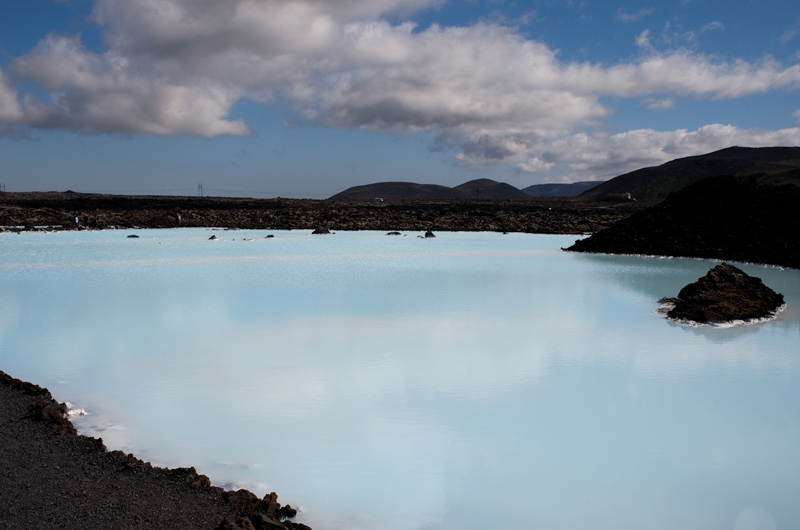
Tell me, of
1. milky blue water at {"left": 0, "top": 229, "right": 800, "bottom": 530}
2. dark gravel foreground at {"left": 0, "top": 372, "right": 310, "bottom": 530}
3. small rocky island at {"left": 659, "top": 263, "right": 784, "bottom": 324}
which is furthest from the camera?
small rocky island at {"left": 659, "top": 263, "right": 784, "bottom": 324}

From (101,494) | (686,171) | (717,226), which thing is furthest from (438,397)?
(686,171)

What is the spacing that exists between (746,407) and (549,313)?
195 inches

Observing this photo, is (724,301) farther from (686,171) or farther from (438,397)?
(686,171)

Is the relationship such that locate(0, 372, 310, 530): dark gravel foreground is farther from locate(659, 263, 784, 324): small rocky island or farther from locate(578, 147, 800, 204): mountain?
locate(578, 147, 800, 204): mountain

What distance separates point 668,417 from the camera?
5.34 meters

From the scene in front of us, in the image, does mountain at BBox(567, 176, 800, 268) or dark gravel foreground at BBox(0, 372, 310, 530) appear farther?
mountain at BBox(567, 176, 800, 268)

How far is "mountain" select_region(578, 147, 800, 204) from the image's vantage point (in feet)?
510

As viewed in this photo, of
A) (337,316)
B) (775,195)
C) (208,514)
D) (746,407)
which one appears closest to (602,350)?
(746,407)

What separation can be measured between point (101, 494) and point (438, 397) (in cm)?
308

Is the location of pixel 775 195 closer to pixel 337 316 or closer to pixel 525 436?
pixel 337 316

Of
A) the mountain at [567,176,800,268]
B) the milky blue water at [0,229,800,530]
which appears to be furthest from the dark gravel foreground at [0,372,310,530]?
the mountain at [567,176,800,268]

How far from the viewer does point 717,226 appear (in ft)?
74.4

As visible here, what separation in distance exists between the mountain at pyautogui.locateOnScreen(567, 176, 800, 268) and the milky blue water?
31.9 feet

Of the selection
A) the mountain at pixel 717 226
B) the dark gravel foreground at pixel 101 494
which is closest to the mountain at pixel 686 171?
the mountain at pixel 717 226
